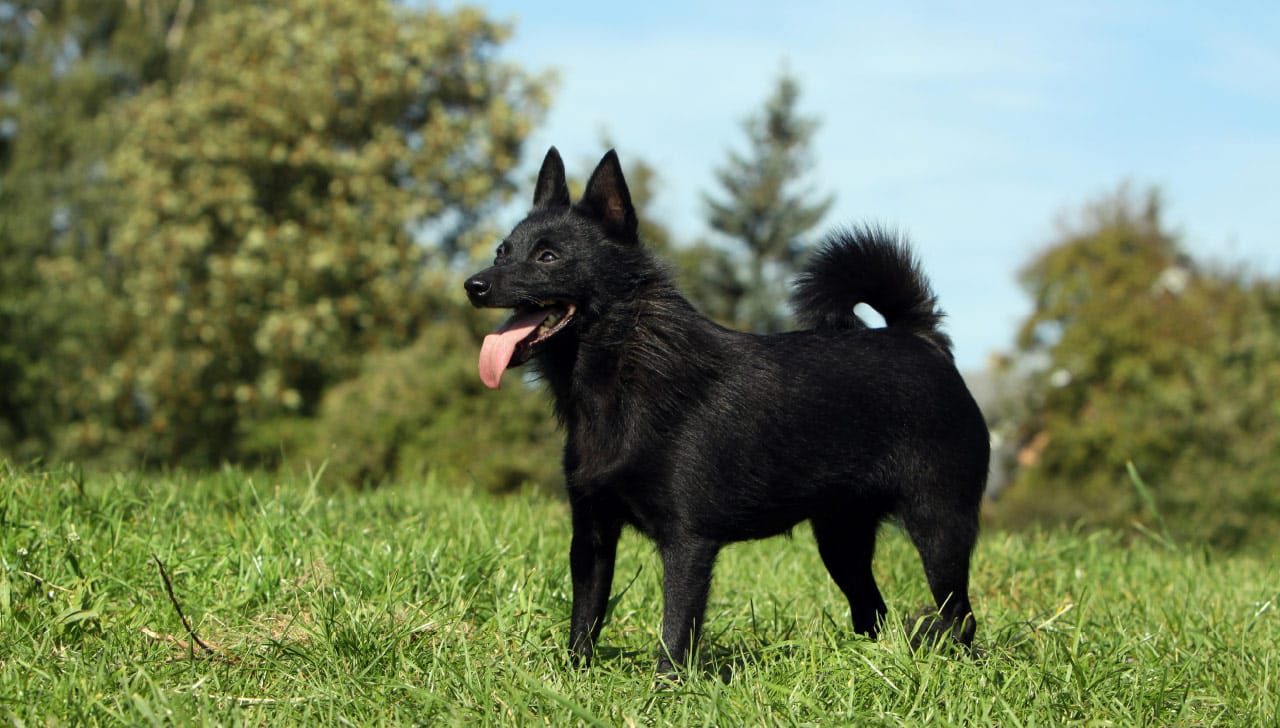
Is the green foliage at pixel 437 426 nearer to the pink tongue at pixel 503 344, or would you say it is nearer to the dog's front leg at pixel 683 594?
the pink tongue at pixel 503 344

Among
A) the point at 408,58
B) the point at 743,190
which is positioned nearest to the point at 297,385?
the point at 408,58

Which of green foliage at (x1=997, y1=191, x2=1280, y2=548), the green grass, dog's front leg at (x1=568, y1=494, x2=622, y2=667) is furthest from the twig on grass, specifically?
green foliage at (x1=997, y1=191, x2=1280, y2=548)

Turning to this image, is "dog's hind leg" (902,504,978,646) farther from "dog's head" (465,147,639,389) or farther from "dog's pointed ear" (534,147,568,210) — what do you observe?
"dog's pointed ear" (534,147,568,210)

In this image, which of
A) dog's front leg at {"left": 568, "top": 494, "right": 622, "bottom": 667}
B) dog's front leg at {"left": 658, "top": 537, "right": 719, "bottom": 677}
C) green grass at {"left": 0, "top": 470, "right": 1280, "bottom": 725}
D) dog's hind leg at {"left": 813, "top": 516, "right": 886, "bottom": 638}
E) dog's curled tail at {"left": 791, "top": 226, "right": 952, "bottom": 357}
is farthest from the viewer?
dog's curled tail at {"left": 791, "top": 226, "right": 952, "bottom": 357}

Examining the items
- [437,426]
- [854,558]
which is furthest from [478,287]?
[437,426]

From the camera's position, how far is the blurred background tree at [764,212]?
37.5m

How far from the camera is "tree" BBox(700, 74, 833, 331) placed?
37656 mm

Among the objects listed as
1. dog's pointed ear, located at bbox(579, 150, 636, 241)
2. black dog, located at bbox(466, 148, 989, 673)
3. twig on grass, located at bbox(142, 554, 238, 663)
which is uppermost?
dog's pointed ear, located at bbox(579, 150, 636, 241)

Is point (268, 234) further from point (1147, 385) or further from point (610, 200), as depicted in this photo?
point (1147, 385)

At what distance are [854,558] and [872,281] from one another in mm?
1198

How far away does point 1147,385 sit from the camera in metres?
30.4

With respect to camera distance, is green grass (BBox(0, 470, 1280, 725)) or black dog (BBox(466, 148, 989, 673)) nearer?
green grass (BBox(0, 470, 1280, 725))

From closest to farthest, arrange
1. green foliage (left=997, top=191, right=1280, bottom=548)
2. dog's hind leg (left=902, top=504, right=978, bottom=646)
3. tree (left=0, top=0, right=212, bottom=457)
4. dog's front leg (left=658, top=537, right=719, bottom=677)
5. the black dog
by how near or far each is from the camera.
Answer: dog's front leg (left=658, top=537, right=719, bottom=677) → the black dog → dog's hind leg (left=902, top=504, right=978, bottom=646) → green foliage (left=997, top=191, right=1280, bottom=548) → tree (left=0, top=0, right=212, bottom=457)

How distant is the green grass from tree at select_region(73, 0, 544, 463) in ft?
54.2
